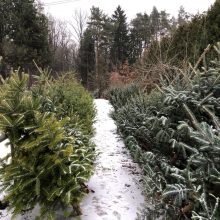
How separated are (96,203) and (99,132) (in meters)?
4.04

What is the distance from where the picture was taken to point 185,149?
262 centimetres

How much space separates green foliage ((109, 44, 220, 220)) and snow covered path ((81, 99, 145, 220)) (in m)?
0.56

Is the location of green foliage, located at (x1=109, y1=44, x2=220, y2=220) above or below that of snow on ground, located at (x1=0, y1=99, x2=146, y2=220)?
above

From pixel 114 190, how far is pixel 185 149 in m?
1.31

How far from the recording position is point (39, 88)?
3.68m

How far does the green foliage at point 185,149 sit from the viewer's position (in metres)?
2.02

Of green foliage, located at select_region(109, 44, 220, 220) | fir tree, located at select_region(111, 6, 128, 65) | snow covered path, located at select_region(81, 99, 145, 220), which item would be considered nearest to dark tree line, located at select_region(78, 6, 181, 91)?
fir tree, located at select_region(111, 6, 128, 65)

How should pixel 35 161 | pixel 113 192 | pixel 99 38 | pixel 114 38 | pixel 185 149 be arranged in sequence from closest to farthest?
pixel 35 161 → pixel 185 149 → pixel 113 192 → pixel 99 38 → pixel 114 38

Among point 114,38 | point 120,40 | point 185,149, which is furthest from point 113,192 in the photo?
point 120,40

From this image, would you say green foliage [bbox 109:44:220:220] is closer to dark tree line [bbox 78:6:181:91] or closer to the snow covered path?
the snow covered path

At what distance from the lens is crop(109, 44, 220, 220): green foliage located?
202 cm

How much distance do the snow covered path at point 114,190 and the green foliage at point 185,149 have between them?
1.83ft

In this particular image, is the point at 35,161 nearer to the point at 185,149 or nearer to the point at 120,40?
the point at 185,149

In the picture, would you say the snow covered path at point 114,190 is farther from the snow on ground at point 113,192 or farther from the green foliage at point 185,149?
the green foliage at point 185,149
